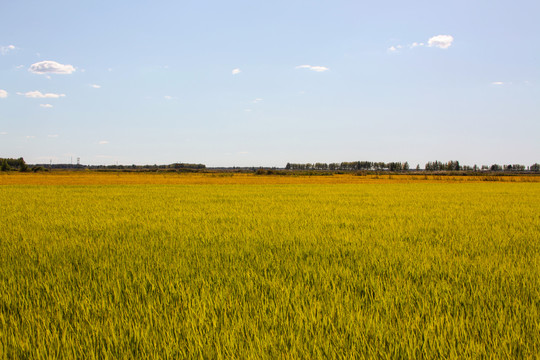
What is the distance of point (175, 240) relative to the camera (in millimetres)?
6297

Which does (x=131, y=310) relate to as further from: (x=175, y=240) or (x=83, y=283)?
(x=175, y=240)

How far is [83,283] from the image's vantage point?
153 inches

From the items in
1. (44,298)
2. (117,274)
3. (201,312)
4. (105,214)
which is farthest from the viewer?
(105,214)

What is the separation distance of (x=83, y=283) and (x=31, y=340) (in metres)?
1.36

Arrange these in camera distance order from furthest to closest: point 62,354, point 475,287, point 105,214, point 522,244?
point 105,214, point 522,244, point 475,287, point 62,354

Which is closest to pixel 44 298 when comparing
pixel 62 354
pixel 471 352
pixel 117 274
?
pixel 117 274

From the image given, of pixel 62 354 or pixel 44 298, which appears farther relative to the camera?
pixel 44 298

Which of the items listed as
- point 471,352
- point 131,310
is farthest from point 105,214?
point 471,352

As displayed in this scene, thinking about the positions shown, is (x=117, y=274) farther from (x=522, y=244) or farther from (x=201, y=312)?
(x=522, y=244)

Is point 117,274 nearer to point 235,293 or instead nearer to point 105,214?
point 235,293

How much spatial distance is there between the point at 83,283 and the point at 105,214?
24.8ft

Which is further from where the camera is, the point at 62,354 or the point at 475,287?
the point at 475,287

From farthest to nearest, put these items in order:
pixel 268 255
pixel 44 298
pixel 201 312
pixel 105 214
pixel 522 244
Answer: pixel 105 214, pixel 522 244, pixel 268 255, pixel 44 298, pixel 201 312

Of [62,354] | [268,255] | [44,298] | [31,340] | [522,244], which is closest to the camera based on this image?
[62,354]
